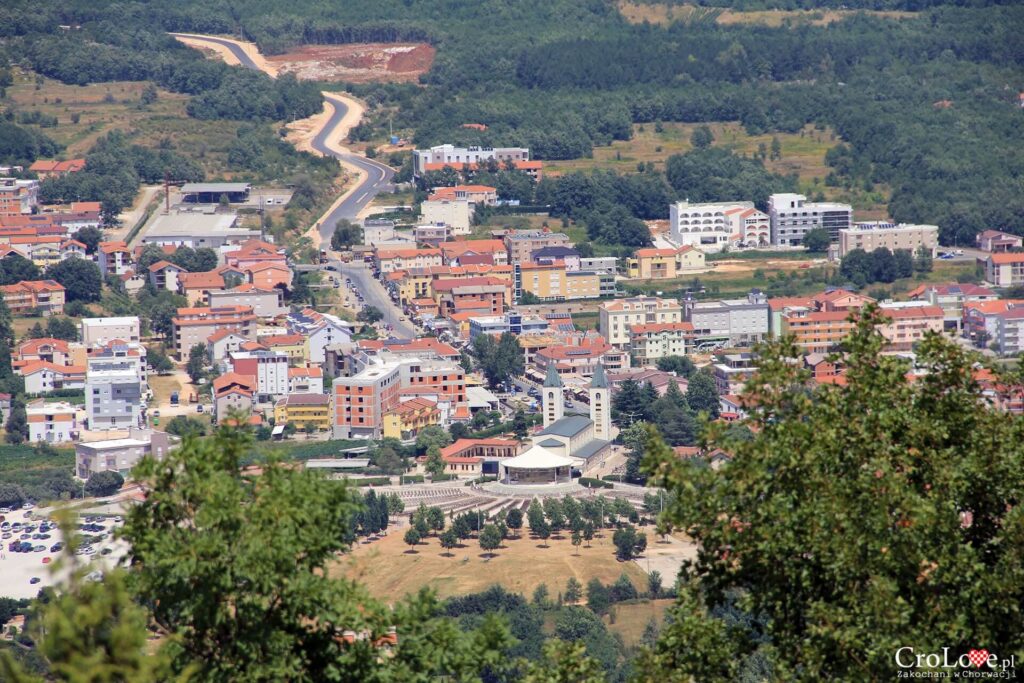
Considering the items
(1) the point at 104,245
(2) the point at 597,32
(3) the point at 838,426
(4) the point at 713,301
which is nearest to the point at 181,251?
(1) the point at 104,245

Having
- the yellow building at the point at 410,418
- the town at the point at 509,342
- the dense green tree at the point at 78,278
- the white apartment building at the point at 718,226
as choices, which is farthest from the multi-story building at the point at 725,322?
the dense green tree at the point at 78,278

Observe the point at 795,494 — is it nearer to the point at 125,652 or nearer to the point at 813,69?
the point at 125,652

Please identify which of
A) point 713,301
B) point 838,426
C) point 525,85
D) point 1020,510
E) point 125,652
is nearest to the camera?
point 125,652

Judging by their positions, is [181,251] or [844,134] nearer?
[181,251]

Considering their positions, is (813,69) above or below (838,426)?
above

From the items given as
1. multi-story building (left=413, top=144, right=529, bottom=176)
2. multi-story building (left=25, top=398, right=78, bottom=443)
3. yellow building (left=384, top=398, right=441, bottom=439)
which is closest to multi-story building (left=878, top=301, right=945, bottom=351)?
yellow building (left=384, top=398, right=441, bottom=439)

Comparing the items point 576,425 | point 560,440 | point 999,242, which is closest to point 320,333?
point 576,425

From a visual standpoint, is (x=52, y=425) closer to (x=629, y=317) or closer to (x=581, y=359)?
(x=581, y=359)
